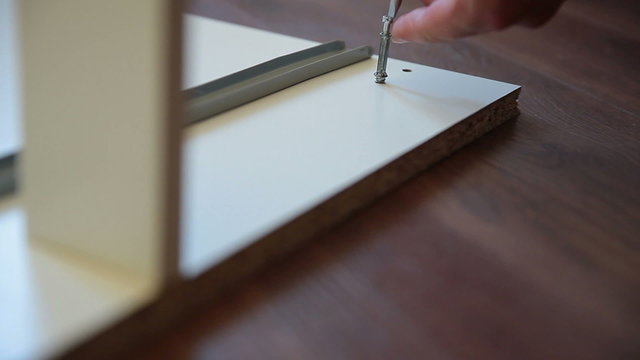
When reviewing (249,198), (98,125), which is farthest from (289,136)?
(98,125)

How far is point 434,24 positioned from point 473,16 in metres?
0.06

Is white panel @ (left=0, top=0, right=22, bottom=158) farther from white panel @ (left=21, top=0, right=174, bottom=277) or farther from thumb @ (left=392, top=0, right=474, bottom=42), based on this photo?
thumb @ (left=392, top=0, right=474, bottom=42)

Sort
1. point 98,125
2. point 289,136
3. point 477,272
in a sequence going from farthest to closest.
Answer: point 289,136, point 477,272, point 98,125

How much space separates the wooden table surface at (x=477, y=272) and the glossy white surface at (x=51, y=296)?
3 cm

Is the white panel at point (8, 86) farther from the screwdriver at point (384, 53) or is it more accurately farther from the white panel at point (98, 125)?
the screwdriver at point (384, 53)

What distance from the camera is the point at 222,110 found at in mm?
533

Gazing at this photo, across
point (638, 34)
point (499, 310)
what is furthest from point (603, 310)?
point (638, 34)

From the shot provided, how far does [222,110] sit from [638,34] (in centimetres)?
88

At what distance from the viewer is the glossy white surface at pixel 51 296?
0.93 feet

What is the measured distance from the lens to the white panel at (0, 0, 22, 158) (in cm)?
41

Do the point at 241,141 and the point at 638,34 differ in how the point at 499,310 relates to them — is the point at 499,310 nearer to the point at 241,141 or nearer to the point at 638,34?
the point at 241,141

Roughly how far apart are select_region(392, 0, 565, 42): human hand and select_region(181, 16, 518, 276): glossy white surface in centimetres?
6

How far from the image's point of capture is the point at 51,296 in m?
0.31

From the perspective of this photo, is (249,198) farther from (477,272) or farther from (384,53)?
(384,53)
